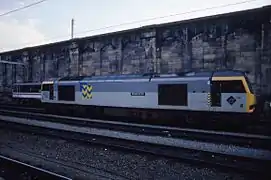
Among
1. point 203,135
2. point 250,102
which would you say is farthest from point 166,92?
point 250,102

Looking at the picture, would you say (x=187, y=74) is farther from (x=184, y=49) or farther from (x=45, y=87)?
(x=45, y=87)

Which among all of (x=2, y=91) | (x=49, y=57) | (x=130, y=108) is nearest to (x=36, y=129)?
(x=130, y=108)

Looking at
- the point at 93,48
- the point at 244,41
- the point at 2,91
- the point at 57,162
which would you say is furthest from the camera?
the point at 2,91

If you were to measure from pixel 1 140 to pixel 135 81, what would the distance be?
25.7 ft

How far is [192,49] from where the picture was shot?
19.2 metres

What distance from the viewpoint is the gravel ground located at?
6.34 metres

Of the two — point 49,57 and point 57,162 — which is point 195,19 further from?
point 49,57

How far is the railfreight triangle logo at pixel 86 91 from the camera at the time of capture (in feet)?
58.2

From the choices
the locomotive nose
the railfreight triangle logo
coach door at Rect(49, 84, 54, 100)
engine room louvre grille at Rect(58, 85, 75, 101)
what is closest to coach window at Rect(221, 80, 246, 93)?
the locomotive nose

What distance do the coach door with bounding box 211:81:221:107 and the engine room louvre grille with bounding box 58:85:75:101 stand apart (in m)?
10.1

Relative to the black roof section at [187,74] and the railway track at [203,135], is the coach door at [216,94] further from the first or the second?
the railway track at [203,135]

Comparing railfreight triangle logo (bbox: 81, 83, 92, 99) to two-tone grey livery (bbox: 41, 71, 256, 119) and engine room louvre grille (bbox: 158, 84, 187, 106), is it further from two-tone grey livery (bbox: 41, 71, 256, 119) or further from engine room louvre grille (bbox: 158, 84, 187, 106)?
engine room louvre grille (bbox: 158, 84, 187, 106)

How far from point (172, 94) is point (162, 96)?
611 millimetres

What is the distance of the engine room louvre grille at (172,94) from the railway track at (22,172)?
909cm
